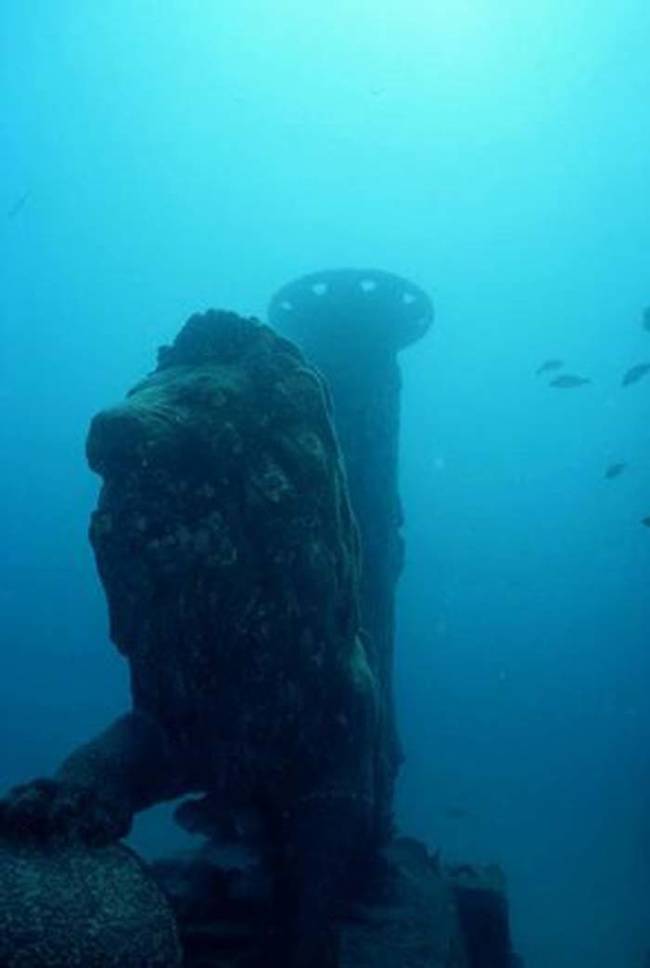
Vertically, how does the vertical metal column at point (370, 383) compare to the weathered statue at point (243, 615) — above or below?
above

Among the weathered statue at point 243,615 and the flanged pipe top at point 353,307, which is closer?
the weathered statue at point 243,615

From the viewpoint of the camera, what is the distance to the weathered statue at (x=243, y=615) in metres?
7.16

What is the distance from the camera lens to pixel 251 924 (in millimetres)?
7535

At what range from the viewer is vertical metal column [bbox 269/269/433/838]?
13047 millimetres

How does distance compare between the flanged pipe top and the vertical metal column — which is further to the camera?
the flanged pipe top

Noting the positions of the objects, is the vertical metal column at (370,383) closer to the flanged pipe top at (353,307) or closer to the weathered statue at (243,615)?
the flanged pipe top at (353,307)

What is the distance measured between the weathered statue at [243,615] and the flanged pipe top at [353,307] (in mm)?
6407

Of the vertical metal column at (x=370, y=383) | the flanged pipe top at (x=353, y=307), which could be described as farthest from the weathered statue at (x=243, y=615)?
the flanged pipe top at (x=353, y=307)

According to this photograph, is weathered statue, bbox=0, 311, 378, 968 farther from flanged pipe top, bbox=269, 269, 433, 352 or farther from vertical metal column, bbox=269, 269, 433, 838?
flanged pipe top, bbox=269, 269, 433, 352

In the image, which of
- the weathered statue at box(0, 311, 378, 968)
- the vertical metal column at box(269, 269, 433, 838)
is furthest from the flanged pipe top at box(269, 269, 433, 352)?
the weathered statue at box(0, 311, 378, 968)

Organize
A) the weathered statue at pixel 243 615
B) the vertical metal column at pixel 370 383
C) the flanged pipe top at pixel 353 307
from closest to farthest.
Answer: the weathered statue at pixel 243 615
the vertical metal column at pixel 370 383
the flanged pipe top at pixel 353 307

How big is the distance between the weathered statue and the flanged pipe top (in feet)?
21.0

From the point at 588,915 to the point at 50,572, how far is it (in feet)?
168

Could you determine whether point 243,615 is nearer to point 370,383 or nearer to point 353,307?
point 370,383
